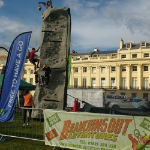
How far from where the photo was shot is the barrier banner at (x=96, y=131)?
25.6 ft

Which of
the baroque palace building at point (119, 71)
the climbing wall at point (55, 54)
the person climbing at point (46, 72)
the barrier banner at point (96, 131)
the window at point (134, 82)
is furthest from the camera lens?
the window at point (134, 82)

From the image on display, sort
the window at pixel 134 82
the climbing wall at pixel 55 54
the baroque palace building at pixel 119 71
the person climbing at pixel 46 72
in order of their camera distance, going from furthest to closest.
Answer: the window at pixel 134 82
the baroque palace building at pixel 119 71
the climbing wall at pixel 55 54
the person climbing at pixel 46 72

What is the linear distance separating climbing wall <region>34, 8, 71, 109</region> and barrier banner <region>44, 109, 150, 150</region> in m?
6.24

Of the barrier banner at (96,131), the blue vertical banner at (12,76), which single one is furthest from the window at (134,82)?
the barrier banner at (96,131)

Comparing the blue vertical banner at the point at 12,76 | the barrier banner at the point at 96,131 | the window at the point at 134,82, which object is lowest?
the barrier banner at the point at 96,131

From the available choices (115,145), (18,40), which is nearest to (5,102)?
(18,40)

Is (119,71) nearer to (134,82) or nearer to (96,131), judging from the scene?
(134,82)

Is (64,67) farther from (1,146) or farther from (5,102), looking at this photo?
(1,146)

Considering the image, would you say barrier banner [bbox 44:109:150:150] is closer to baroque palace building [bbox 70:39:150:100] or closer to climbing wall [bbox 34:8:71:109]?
climbing wall [bbox 34:8:71:109]

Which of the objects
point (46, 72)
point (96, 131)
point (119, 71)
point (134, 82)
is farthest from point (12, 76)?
point (119, 71)

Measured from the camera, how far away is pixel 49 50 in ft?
53.8

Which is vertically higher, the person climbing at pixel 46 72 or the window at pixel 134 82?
the window at pixel 134 82

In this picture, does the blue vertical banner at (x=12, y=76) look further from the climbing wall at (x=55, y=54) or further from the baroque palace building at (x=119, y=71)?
the baroque palace building at (x=119, y=71)

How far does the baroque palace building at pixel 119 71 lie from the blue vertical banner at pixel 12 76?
223 feet
